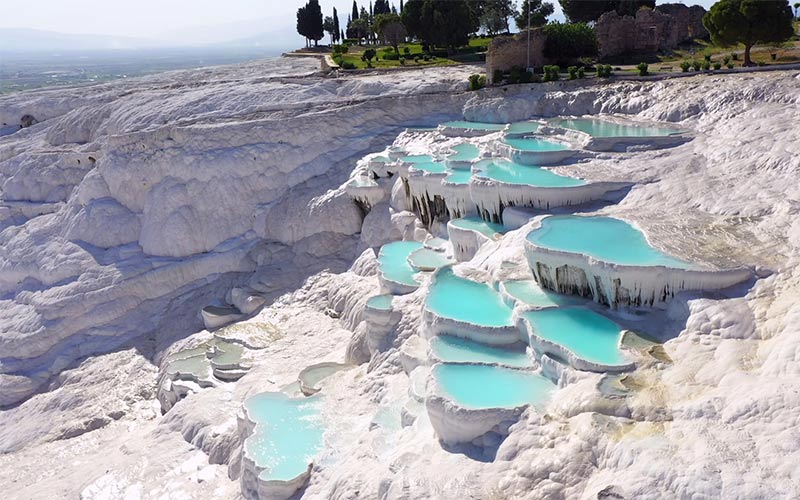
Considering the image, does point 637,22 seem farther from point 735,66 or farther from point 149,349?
point 149,349

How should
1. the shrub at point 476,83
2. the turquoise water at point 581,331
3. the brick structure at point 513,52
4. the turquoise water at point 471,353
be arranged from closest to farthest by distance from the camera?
the turquoise water at point 581,331 → the turquoise water at point 471,353 → the shrub at point 476,83 → the brick structure at point 513,52

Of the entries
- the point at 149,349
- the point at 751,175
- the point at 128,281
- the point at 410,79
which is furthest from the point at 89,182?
the point at 751,175

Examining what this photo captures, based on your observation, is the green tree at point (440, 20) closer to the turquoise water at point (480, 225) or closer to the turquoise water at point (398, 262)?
the turquoise water at point (398, 262)

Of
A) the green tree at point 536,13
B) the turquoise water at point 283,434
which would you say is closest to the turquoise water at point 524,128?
the turquoise water at point 283,434

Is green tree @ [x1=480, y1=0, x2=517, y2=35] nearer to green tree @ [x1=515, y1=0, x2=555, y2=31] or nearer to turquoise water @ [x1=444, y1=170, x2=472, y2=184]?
green tree @ [x1=515, y1=0, x2=555, y2=31]

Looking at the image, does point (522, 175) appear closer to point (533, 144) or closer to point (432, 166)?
point (533, 144)
